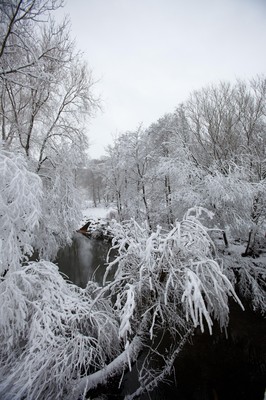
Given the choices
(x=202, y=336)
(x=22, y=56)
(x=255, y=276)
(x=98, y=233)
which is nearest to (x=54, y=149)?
(x=22, y=56)

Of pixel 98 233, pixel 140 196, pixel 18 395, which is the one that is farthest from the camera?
pixel 98 233

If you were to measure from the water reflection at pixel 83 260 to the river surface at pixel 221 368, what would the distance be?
Result: 5068 mm

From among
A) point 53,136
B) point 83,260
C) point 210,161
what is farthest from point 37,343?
point 83,260

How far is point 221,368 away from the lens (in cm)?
573

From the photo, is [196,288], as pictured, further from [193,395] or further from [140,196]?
[140,196]

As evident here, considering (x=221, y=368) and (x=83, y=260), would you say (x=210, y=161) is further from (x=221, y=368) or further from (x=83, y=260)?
(x=83, y=260)

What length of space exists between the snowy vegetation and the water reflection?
258cm

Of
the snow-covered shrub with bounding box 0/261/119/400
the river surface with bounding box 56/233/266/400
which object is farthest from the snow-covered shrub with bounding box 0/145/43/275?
the river surface with bounding box 56/233/266/400

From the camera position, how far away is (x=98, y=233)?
2008 centimetres

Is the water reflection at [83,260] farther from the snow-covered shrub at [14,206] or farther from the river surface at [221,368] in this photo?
the snow-covered shrub at [14,206]

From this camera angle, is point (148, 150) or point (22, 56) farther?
point (148, 150)

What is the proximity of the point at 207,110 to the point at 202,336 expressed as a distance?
10.1m

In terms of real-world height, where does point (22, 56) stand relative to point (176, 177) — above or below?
above

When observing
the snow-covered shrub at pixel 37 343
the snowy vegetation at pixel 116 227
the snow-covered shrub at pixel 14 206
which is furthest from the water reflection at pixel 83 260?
the snow-covered shrub at pixel 14 206
